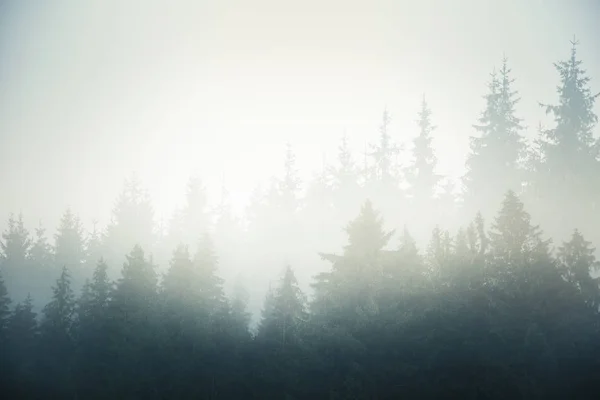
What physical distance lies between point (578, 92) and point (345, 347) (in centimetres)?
3886

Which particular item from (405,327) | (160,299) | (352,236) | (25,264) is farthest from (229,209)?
(405,327)

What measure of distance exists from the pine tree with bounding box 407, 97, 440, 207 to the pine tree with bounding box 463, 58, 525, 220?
9.37 meters

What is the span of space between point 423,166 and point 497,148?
12.6 metres

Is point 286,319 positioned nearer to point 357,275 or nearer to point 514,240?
point 357,275

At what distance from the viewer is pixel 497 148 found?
47.5m

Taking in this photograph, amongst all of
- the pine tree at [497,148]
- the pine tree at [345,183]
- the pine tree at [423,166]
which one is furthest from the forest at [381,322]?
the pine tree at [345,183]

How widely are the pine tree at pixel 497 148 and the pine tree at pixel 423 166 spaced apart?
9369 mm

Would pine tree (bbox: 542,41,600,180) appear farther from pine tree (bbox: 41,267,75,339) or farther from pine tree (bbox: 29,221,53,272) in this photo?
pine tree (bbox: 29,221,53,272)

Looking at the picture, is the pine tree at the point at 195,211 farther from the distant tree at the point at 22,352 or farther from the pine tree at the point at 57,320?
the distant tree at the point at 22,352

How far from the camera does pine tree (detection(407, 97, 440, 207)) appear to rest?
57906mm

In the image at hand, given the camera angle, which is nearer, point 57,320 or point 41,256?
point 57,320

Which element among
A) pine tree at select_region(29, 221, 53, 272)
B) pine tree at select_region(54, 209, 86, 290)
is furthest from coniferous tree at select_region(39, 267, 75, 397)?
pine tree at select_region(29, 221, 53, 272)

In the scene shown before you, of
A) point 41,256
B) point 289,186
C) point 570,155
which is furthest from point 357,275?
point 41,256

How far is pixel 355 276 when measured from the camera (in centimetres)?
2086
